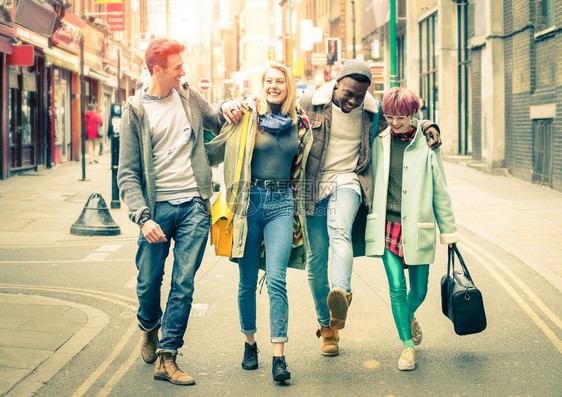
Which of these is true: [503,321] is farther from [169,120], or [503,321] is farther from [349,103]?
[169,120]

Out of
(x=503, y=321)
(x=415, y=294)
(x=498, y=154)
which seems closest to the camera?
(x=415, y=294)

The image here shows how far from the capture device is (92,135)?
26828 mm

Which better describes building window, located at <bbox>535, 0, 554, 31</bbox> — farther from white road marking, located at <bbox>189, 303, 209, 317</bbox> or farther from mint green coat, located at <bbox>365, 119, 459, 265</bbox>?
mint green coat, located at <bbox>365, 119, 459, 265</bbox>

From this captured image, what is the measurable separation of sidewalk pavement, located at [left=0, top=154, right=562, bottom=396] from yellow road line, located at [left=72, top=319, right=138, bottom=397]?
0.80ft

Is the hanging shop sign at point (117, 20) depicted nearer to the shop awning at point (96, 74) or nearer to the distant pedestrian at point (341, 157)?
the shop awning at point (96, 74)

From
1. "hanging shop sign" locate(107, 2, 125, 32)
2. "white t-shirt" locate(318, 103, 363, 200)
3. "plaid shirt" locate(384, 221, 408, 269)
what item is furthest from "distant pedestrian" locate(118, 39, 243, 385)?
"hanging shop sign" locate(107, 2, 125, 32)

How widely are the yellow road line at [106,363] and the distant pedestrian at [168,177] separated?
1.24ft

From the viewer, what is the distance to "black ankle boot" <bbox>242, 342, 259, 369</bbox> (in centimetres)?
504

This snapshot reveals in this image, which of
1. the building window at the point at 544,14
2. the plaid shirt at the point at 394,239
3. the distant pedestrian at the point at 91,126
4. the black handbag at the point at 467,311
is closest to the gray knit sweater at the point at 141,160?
the plaid shirt at the point at 394,239

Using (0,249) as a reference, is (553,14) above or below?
above

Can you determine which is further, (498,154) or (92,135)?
(92,135)

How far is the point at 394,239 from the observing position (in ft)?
17.0

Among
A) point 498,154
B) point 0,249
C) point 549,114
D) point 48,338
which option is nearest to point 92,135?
point 498,154

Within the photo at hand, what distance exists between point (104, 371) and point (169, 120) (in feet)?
5.30
